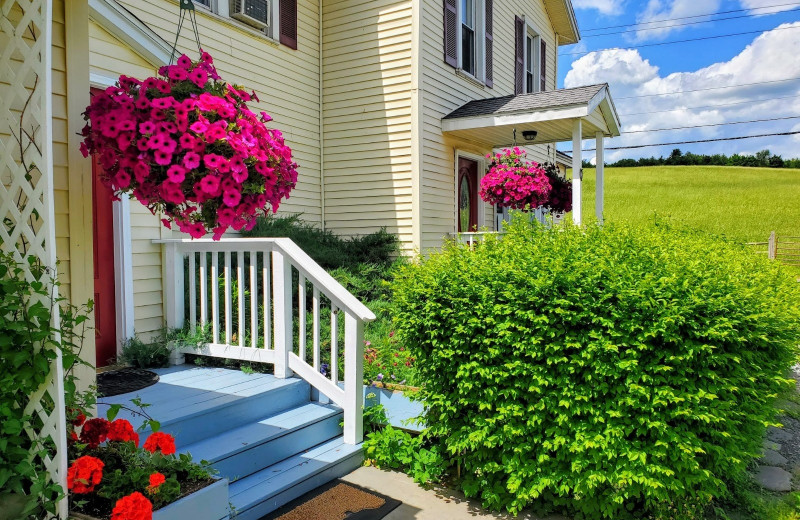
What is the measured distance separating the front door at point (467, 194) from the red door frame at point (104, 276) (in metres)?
5.87

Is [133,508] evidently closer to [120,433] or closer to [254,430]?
[120,433]

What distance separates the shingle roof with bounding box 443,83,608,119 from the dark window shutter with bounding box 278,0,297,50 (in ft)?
8.55

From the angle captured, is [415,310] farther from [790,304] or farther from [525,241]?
[790,304]

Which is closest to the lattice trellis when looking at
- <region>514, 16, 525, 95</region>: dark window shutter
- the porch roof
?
the porch roof

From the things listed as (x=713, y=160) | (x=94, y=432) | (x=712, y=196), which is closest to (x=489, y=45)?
(x=94, y=432)

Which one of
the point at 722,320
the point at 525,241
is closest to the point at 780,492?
the point at 722,320

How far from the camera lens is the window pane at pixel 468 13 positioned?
31.1ft

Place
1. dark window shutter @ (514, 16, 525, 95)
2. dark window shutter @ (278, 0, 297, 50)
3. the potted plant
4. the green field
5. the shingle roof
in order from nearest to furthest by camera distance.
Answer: the potted plant < dark window shutter @ (278, 0, 297, 50) < the shingle roof < dark window shutter @ (514, 16, 525, 95) < the green field

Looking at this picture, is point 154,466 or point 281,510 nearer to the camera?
point 154,466

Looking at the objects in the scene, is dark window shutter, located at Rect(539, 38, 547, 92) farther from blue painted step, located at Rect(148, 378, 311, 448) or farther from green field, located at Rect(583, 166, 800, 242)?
green field, located at Rect(583, 166, 800, 242)

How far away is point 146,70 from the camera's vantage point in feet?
16.5

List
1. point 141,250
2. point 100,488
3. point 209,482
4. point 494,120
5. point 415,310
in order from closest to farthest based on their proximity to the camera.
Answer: point 100,488 → point 209,482 → point 415,310 → point 141,250 → point 494,120

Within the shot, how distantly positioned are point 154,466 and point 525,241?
102 inches

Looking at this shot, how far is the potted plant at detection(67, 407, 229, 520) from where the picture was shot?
2.03 meters
